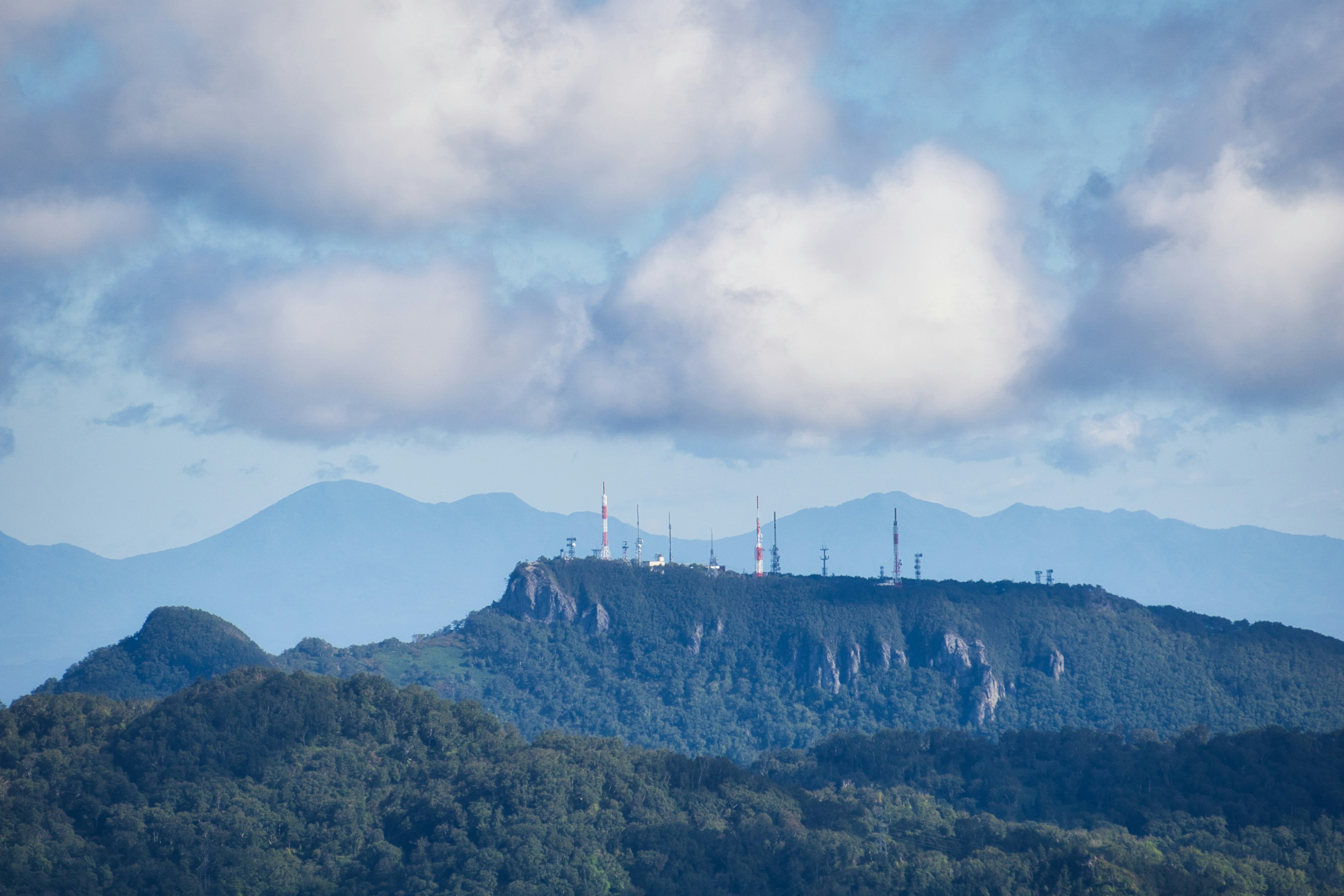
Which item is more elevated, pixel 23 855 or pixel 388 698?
pixel 388 698

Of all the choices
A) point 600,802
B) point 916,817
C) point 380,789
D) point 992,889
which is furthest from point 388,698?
point 992,889

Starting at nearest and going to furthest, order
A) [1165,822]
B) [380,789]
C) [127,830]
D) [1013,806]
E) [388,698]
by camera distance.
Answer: [127,830], [380,789], [1165,822], [388,698], [1013,806]

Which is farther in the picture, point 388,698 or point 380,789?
point 388,698

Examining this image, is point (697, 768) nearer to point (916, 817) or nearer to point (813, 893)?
point (916, 817)

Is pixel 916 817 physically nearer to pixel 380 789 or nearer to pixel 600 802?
pixel 600 802

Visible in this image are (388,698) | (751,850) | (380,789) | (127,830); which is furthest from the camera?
(388,698)

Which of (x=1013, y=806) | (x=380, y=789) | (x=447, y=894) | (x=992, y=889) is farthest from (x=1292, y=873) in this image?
(x=380, y=789)
